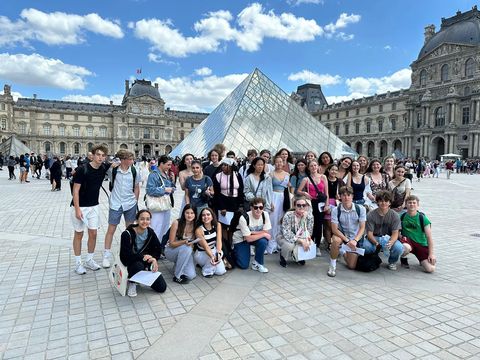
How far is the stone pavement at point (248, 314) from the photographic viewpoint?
250cm

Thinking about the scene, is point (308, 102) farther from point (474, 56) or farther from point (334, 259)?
point (334, 259)

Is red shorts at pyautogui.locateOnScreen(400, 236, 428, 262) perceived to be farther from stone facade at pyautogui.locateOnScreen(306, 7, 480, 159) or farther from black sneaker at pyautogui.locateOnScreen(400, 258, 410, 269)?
stone facade at pyautogui.locateOnScreen(306, 7, 480, 159)

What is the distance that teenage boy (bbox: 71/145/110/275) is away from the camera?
392 cm

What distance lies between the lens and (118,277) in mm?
3424

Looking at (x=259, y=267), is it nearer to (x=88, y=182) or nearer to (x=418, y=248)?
(x=418, y=248)

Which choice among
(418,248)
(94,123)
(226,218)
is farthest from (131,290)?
(94,123)

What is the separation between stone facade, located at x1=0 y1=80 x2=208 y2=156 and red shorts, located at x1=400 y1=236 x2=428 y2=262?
70.5m

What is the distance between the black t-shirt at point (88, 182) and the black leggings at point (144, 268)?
1131 millimetres

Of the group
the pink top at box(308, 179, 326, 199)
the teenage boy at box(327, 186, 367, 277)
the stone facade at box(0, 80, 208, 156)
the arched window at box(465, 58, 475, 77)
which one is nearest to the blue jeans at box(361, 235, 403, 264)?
the teenage boy at box(327, 186, 367, 277)

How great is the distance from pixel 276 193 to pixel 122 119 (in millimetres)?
72289

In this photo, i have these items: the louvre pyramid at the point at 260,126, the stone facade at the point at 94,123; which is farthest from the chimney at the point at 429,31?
the stone facade at the point at 94,123

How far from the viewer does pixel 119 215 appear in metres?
4.22

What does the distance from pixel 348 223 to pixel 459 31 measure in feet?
172

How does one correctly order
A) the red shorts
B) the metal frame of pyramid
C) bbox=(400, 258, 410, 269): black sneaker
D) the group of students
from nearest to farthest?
the group of students < the red shorts < bbox=(400, 258, 410, 269): black sneaker < the metal frame of pyramid
